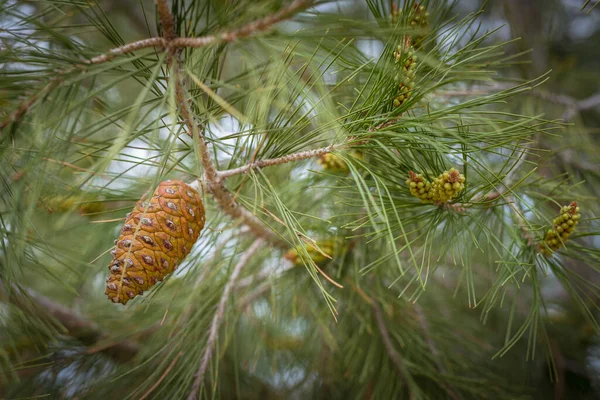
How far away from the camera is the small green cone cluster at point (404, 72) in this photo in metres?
0.61

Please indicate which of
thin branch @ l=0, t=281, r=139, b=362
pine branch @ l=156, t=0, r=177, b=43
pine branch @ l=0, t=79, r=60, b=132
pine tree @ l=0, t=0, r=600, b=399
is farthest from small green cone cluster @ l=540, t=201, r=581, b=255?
thin branch @ l=0, t=281, r=139, b=362

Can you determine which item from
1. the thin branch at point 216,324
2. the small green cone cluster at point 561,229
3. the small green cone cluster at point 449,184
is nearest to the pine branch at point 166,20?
the small green cone cluster at point 449,184

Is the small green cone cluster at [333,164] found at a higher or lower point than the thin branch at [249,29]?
lower

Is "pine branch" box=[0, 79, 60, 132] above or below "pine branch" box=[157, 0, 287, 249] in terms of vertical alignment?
above

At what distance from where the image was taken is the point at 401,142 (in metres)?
0.64

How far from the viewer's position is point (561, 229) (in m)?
0.69

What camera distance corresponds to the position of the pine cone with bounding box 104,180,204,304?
1.95 ft

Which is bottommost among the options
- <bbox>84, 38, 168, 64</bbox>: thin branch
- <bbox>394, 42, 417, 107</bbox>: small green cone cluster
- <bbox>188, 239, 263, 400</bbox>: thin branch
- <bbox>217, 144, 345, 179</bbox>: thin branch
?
<bbox>188, 239, 263, 400</bbox>: thin branch

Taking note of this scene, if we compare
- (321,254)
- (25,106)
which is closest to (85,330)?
(321,254)

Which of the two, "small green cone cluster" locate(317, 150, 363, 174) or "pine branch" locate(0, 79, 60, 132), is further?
"small green cone cluster" locate(317, 150, 363, 174)

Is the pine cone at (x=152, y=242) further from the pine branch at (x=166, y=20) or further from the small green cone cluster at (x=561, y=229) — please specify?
the small green cone cluster at (x=561, y=229)

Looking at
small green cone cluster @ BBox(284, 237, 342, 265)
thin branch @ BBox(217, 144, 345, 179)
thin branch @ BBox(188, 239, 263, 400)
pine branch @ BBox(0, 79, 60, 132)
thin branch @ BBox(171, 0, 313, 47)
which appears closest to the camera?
thin branch @ BBox(171, 0, 313, 47)

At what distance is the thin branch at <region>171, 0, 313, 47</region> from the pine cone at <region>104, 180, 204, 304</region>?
21 cm

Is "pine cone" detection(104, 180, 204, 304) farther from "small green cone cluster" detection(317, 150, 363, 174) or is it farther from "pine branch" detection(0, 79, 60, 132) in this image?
"small green cone cluster" detection(317, 150, 363, 174)
